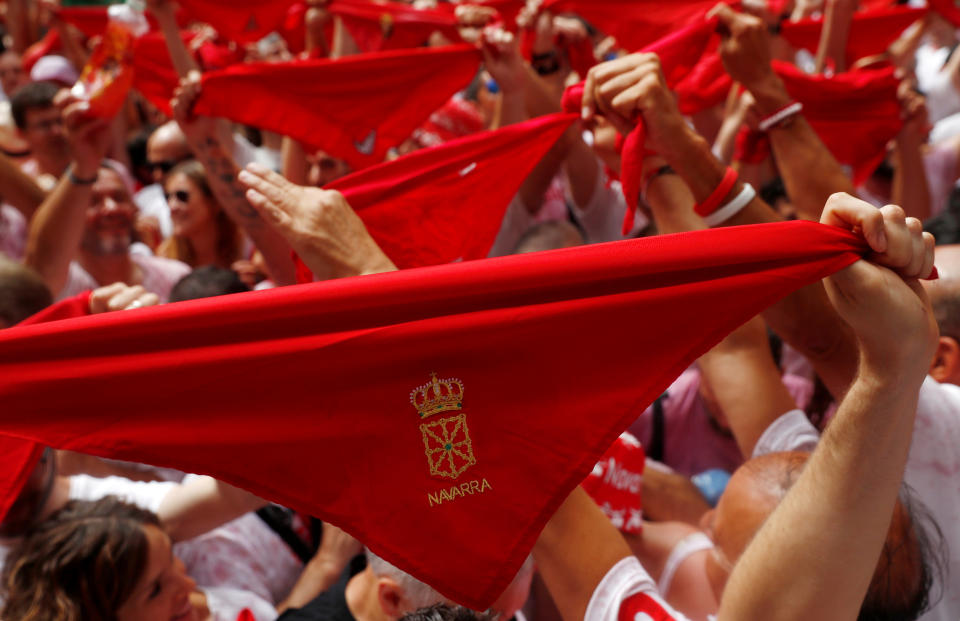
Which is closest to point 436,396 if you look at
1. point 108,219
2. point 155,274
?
point 155,274

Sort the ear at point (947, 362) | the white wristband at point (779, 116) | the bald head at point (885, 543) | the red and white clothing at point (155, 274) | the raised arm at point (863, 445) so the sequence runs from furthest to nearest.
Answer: the red and white clothing at point (155, 274), the white wristband at point (779, 116), the ear at point (947, 362), the bald head at point (885, 543), the raised arm at point (863, 445)

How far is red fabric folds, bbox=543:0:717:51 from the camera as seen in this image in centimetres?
360

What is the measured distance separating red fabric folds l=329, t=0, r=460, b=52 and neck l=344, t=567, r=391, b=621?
2617mm

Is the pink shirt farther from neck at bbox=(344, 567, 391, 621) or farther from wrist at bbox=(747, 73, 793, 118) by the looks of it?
neck at bbox=(344, 567, 391, 621)

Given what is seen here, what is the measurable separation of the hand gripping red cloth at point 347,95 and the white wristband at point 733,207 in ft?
5.18

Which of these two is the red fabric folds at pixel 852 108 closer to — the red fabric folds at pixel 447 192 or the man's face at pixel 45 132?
the red fabric folds at pixel 447 192

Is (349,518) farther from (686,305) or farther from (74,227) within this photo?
(74,227)

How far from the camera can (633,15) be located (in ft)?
12.2

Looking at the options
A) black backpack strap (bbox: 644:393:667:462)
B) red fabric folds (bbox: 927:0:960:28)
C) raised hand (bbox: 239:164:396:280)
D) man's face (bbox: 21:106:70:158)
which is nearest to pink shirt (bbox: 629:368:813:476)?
black backpack strap (bbox: 644:393:667:462)

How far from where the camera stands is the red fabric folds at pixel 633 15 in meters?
3.60

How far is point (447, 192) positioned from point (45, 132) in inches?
117

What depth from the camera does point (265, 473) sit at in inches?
54.2

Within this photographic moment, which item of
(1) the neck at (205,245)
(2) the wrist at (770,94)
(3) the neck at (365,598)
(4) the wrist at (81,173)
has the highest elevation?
(2) the wrist at (770,94)

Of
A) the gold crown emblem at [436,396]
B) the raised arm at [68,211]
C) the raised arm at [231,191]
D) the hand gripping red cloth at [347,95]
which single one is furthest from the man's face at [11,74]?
the gold crown emblem at [436,396]
